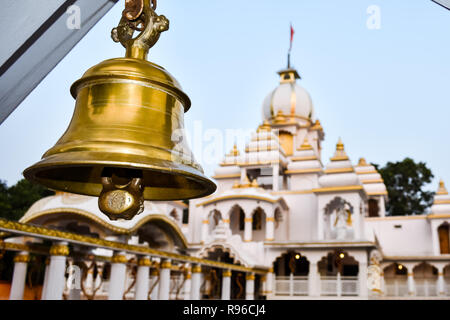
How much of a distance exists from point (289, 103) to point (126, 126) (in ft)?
93.3

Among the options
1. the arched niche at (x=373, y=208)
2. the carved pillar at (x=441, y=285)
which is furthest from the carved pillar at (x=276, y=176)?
the carved pillar at (x=441, y=285)

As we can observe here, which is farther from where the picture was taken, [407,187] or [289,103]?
[407,187]

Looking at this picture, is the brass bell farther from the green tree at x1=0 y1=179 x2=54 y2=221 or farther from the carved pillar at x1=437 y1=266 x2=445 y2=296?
the green tree at x1=0 y1=179 x2=54 y2=221

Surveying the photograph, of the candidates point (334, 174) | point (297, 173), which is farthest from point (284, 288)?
point (297, 173)

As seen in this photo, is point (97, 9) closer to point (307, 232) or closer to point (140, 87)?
point (140, 87)

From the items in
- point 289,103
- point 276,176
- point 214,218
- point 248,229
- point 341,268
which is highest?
point 289,103

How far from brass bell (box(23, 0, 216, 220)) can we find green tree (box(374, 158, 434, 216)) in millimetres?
39850

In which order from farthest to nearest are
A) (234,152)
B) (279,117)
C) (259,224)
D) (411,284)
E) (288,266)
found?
(279,117) < (234,152) < (259,224) < (288,266) < (411,284)

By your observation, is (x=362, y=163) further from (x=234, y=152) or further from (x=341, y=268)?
(x=341, y=268)

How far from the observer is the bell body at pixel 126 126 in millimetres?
1447

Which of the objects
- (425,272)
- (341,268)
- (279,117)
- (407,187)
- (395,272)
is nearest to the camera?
(341,268)

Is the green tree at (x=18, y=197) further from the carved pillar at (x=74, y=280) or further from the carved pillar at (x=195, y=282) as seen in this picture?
the carved pillar at (x=74, y=280)

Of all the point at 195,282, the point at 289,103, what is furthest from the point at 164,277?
the point at 289,103

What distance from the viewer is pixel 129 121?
5.21ft
